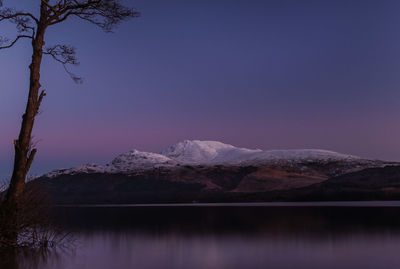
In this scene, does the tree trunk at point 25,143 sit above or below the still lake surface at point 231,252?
above

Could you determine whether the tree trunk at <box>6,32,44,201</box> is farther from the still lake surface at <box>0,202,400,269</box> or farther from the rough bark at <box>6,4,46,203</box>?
the still lake surface at <box>0,202,400,269</box>

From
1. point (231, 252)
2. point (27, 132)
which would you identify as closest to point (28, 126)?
point (27, 132)

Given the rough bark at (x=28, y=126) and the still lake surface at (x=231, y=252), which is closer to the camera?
the still lake surface at (x=231, y=252)

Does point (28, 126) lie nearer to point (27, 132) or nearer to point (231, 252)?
point (27, 132)

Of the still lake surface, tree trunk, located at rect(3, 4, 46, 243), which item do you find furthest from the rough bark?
the still lake surface

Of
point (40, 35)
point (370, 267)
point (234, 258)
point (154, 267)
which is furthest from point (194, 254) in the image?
point (40, 35)

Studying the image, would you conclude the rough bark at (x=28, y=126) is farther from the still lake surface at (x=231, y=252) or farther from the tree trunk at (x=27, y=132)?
the still lake surface at (x=231, y=252)

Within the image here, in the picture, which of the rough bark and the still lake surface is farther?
the rough bark

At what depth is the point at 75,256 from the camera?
57.4ft

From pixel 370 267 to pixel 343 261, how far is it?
1419mm

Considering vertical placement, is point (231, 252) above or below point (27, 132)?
below

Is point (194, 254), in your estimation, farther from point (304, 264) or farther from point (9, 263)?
point (9, 263)

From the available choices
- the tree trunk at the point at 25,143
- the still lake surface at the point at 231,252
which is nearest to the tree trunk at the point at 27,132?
the tree trunk at the point at 25,143

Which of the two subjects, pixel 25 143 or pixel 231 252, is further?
pixel 231 252
